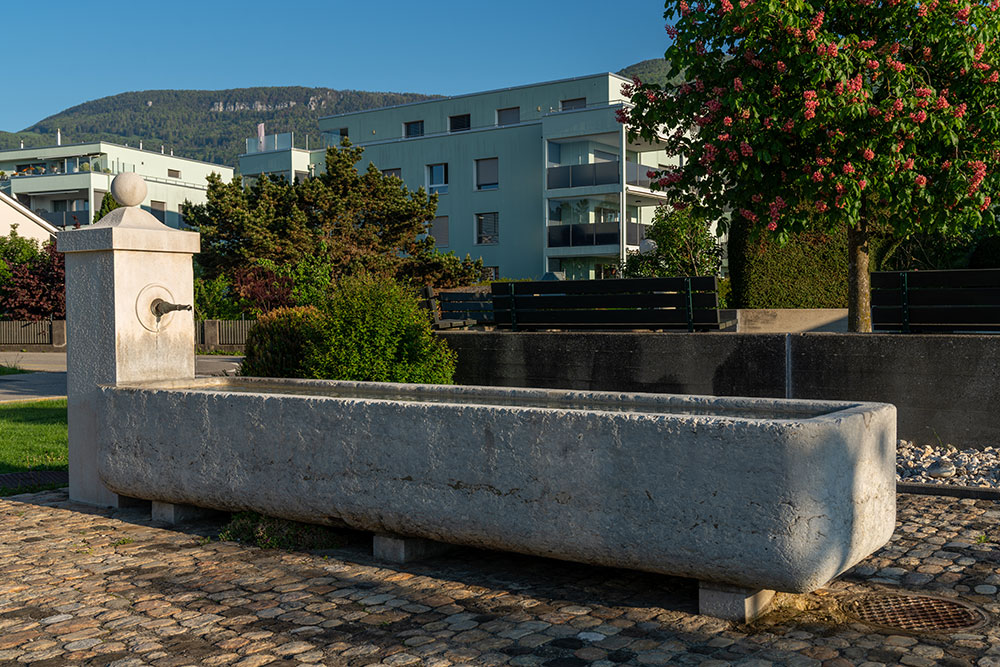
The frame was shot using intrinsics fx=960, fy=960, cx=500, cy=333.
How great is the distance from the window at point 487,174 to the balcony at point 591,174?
11.0ft

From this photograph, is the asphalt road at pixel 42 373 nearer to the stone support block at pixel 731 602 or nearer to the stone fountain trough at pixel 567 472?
the stone fountain trough at pixel 567 472

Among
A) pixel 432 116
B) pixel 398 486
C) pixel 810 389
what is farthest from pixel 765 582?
pixel 432 116

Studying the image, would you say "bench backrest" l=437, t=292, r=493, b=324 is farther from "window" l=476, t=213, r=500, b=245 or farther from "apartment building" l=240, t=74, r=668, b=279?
"window" l=476, t=213, r=500, b=245

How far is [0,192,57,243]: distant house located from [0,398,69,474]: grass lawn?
3413 centimetres

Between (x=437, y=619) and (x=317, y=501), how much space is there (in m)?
1.52

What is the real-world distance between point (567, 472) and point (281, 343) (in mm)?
6722

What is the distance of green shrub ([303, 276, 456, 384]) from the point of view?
32.9ft

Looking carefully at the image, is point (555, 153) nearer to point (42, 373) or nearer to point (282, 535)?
point (42, 373)

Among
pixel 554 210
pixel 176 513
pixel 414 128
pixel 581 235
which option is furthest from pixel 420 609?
pixel 414 128

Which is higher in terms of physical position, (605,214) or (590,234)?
(605,214)

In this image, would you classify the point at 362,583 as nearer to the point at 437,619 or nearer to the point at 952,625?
the point at 437,619

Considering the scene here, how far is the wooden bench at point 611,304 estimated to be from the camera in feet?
37.1

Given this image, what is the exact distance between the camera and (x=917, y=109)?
32.4 ft

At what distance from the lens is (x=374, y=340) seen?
33.2 feet
